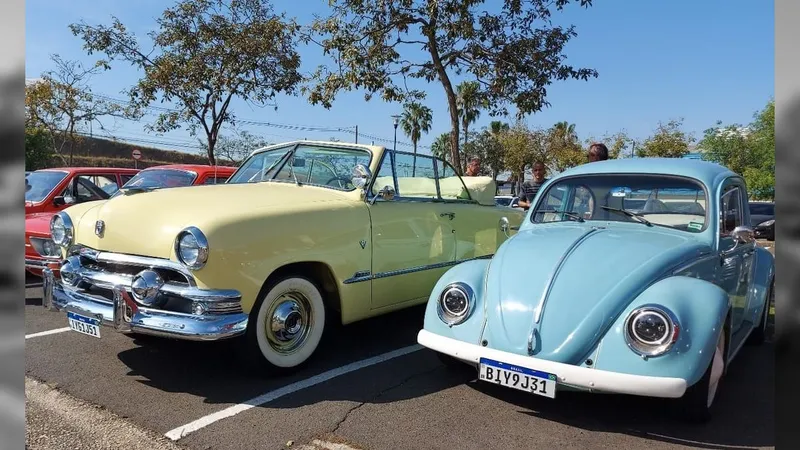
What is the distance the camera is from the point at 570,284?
125 inches

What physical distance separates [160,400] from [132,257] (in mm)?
931

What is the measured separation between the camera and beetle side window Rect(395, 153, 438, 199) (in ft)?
16.2

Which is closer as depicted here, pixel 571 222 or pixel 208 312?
pixel 208 312

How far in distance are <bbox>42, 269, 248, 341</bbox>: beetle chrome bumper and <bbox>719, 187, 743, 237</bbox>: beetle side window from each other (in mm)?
3480

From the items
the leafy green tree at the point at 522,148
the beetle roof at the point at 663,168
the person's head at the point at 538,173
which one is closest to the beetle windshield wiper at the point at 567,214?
the beetle roof at the point at 663,168

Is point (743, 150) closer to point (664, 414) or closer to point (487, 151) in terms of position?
point (487, 151)

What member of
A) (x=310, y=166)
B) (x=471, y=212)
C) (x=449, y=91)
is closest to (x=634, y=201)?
(x=471, y=212)

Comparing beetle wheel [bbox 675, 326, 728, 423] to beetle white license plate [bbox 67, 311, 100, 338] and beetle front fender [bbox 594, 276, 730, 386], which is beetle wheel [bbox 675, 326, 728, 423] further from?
beetle white license plate [bbox 67, 311, 100, 338]

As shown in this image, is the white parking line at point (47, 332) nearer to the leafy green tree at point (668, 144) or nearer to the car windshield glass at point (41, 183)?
the car windshield glass at point (41, 183)

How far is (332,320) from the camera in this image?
4.84 metres

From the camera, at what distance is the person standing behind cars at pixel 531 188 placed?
7.24 meters

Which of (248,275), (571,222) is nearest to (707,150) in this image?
(571,222)

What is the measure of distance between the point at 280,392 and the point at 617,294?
2.19 m

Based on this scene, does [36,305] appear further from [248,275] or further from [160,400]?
[248,275]
